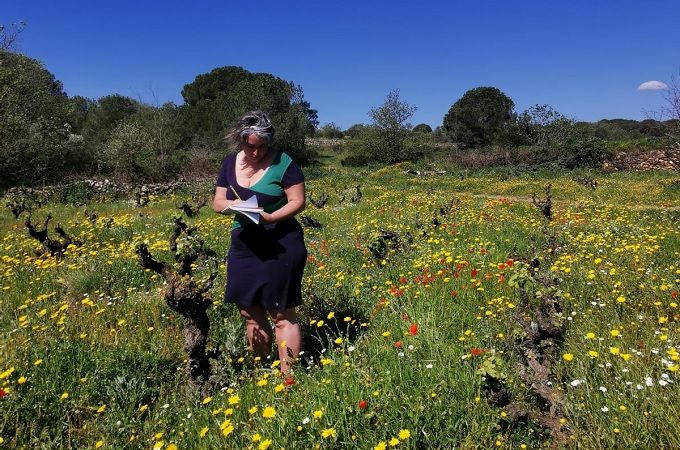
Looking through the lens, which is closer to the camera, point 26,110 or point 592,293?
point 592,293

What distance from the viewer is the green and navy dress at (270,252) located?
3178 mm

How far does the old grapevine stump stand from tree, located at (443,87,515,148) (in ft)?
164

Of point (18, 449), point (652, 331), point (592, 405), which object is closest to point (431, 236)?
point (652, 331)

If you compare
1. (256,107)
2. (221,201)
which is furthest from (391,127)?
(221,201)

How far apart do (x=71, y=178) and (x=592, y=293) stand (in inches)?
1032

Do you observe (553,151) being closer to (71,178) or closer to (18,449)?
(71,178)

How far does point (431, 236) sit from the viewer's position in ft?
23.4

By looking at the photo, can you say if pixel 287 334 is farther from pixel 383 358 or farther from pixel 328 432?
pixel 328 432

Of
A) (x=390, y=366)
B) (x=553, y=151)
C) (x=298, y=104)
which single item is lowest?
(x=390, y=366)

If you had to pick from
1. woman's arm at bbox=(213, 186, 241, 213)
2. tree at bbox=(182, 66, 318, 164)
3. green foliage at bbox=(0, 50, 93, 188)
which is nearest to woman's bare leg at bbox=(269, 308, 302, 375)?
woman's arm at bbox=(213, 186, 241, 213)

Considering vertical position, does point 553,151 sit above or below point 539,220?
above

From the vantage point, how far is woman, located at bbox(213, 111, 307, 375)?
124 inches

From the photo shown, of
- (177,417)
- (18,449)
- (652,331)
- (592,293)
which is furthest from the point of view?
(592,293)

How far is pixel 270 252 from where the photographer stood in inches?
126
